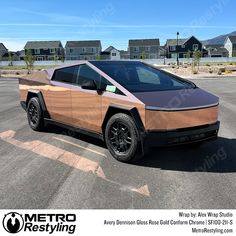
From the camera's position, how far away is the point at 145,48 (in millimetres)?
107062

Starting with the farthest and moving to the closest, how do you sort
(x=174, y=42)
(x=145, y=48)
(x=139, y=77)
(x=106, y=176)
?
(x=145, y=48), (x=174, y=42), (x=139, y=77), (x=106, y=176)

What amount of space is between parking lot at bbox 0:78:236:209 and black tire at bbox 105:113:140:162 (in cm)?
16

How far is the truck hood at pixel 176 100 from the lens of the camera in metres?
5.30

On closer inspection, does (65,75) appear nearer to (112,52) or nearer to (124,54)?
(112,52)

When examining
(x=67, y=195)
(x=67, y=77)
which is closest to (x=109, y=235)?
(x=67, y=195)

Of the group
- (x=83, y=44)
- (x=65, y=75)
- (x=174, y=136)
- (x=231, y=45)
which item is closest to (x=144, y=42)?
(x=83, y=44)

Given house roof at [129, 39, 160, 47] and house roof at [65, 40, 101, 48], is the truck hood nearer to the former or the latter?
house roof at [129, 39, 160, 47]

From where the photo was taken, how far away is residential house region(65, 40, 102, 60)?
107375mm

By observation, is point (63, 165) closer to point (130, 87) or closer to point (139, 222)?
point (130, 87)

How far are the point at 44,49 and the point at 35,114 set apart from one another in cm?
10411

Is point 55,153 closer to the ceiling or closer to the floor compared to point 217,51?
closer to the ceiling

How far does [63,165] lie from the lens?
5.75m

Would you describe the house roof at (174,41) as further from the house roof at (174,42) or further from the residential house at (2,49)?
the residential house at (2,49)

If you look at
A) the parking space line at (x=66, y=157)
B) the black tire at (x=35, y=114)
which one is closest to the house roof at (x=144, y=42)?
the black tire at (x=35, y=114)
